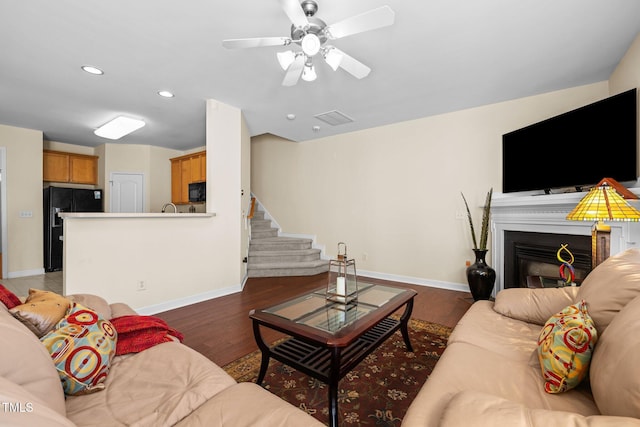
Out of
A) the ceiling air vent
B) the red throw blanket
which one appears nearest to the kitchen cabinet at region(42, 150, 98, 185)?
the ceiling air vent

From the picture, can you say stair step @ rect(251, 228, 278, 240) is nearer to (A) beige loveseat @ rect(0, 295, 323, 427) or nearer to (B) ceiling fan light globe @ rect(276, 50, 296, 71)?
(B) ceiling fan light globe @ rect(276, 50, 296, 71)

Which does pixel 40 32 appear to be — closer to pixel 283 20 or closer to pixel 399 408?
pixel 283 20

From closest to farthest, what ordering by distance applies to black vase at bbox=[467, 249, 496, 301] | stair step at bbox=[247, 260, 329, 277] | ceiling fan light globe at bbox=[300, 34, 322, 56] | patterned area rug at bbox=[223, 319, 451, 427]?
patterned area rug at bbox=[223, 319, 451, 427] < ceiling fan light globe at bbox=[300, 34, 322, 56] < black vase at bbox=[467, 249, 496, 301] < stair step at bbox=[247, 260, 329, 277]

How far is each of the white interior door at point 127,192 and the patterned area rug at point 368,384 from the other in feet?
17.0

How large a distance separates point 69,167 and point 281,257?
4.64 meters

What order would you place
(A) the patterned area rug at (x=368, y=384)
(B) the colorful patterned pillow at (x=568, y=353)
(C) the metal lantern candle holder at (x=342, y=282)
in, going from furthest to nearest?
(C) the metal lantern candle holder at (x=342, y=282)
(A) the patterned area rug at (x=368, y=384)
(B) the colorful patterned pillow at (x=568, y=353)

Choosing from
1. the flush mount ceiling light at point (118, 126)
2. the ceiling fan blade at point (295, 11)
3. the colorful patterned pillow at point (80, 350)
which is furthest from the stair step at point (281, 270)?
the ceiling fan blade at point (295, 11)

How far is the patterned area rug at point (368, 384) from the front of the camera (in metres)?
1.53

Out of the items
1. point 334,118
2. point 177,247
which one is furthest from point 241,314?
point 334,118

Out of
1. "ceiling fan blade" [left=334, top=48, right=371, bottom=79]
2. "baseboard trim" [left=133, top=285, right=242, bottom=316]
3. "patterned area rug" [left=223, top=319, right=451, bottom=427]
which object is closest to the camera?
"patterned area rug" [left=223, top=319, right=451, bottom=427]

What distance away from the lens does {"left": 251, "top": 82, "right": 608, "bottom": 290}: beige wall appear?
12.1 feet

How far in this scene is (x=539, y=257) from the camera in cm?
305

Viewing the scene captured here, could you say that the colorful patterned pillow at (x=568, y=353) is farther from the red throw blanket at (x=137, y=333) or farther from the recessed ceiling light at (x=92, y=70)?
the recessed ceiling light at (x=92, y=70)

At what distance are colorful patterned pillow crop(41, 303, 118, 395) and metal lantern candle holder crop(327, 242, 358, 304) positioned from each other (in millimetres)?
1255
